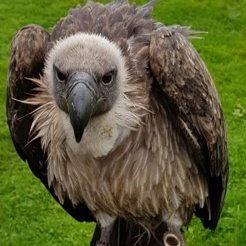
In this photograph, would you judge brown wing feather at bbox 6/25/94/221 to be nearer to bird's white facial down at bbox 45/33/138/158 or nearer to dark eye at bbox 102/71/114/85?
bird's white facial down at bbox 45/33/138/158

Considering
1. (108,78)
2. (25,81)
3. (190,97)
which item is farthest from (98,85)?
(25,81)

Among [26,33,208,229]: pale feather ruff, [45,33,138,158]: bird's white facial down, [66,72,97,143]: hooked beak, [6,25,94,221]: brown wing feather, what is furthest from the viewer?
[6,25,94,221]: brown wing feather

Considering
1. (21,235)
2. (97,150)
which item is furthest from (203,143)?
(21,235)

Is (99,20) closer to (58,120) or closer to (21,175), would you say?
(58,120)

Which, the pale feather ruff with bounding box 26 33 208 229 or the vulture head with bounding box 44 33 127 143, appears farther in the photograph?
the pale feather ruff with bounding box 26 33 208 229

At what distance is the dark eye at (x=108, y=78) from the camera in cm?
388

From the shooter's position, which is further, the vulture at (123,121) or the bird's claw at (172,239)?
the bird's claw at (172,239)

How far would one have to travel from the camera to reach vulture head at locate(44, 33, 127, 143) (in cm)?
363

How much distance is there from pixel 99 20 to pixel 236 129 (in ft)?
14.4

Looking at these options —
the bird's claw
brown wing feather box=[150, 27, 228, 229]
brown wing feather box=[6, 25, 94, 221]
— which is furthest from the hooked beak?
the bird's claw

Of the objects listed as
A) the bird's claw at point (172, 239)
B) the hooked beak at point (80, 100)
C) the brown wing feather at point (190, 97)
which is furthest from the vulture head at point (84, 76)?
the bird's claw at point (172, 239)

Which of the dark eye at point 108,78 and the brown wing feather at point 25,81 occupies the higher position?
the dark eye at point 108,78

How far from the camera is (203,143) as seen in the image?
A: 4.39 metres

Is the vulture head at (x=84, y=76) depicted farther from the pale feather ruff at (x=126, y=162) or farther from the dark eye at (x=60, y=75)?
the pale feather ruff at (x=126, y=162)
